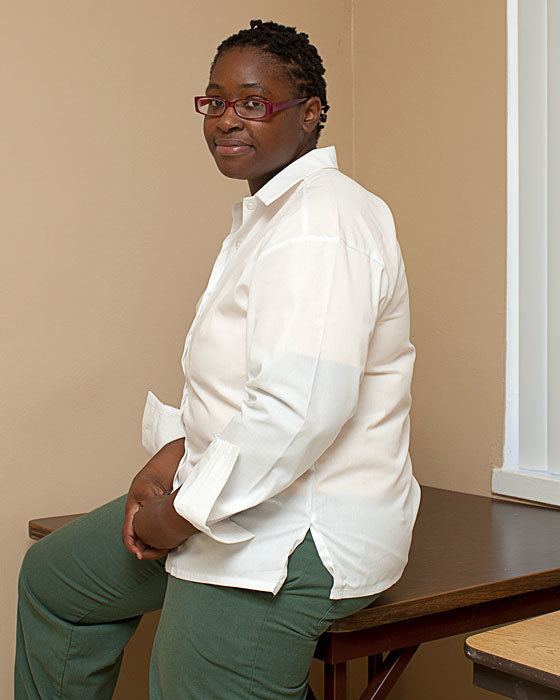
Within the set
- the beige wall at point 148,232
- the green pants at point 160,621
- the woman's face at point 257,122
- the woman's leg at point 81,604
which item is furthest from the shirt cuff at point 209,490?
the beige wall at point 148,232

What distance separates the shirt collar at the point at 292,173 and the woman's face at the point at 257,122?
0.03 metres

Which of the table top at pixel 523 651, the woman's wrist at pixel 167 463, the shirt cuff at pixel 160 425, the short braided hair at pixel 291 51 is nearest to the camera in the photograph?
the table top at pixel 523 651

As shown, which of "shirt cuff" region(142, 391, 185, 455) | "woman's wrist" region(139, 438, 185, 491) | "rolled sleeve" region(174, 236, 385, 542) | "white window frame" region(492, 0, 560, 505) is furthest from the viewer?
"white window frame" region(492, 0, 560, 505)

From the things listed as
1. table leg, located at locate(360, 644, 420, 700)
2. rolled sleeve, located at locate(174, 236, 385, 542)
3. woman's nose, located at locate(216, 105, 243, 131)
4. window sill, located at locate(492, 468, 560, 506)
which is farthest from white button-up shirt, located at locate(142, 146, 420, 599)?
window sill, located at locate(492, 468, 560, 506)

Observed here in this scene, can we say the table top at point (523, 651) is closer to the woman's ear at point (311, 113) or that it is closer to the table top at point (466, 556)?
the table top at point (466, 556)

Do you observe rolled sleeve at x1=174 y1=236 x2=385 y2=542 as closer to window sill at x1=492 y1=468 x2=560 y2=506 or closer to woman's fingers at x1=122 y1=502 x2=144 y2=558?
woman's fingers at x1=122 y1=502 x2=144 y2=558

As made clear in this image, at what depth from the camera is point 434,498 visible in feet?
7.61

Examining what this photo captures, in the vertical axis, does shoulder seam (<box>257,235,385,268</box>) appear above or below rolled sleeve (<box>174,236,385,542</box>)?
above

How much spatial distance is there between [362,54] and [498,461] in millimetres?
1153

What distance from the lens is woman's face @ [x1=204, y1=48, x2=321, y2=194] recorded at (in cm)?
152

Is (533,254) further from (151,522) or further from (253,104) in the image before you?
(151,522)

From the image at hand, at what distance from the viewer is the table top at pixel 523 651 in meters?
1.13

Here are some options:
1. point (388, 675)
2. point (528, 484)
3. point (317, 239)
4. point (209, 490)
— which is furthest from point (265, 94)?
point (528, 484)

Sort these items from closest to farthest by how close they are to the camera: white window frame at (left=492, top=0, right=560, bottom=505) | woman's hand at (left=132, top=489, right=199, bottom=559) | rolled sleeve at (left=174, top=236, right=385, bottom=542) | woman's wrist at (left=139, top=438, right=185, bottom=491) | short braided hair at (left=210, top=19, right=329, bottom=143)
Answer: rolled sleeve at (left=174, top=236, right=385, bottom=542)
woman's hand at (left=132, top=489, right=199, bottom=559)
short braided hair at (left=210, top=19, right=329, bottom=143)
woman's wrist at (left=139, top=438, right=185, bottom=491)
white window frame at (left=492, top=0, right=560, bottom=505)
